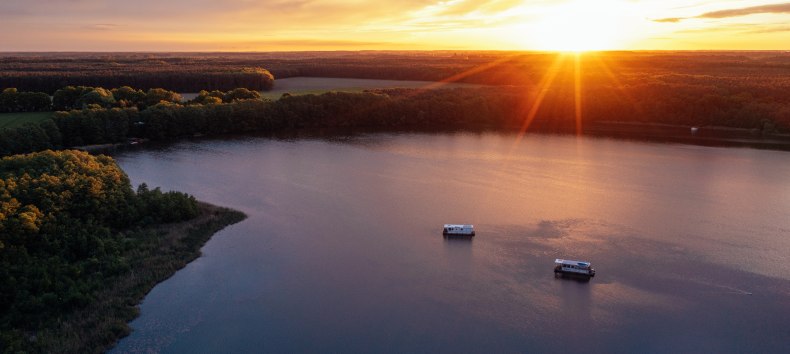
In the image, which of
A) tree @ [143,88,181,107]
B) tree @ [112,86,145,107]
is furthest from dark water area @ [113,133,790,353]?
tree @ [112,86,145,107]

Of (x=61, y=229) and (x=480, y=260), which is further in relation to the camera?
(x=480, y=260)

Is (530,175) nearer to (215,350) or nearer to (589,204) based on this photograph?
(589,204)

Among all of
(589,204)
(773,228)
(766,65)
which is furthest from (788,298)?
(766,65)

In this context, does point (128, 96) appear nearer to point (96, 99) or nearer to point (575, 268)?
point (96, 99)

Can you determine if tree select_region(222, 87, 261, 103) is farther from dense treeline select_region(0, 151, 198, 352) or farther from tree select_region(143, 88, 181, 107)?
dense treeline select_region(0, 151, 198, 352)

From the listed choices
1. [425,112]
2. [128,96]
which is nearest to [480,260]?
[425,112]

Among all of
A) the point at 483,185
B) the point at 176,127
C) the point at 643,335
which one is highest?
the point at 176,127
